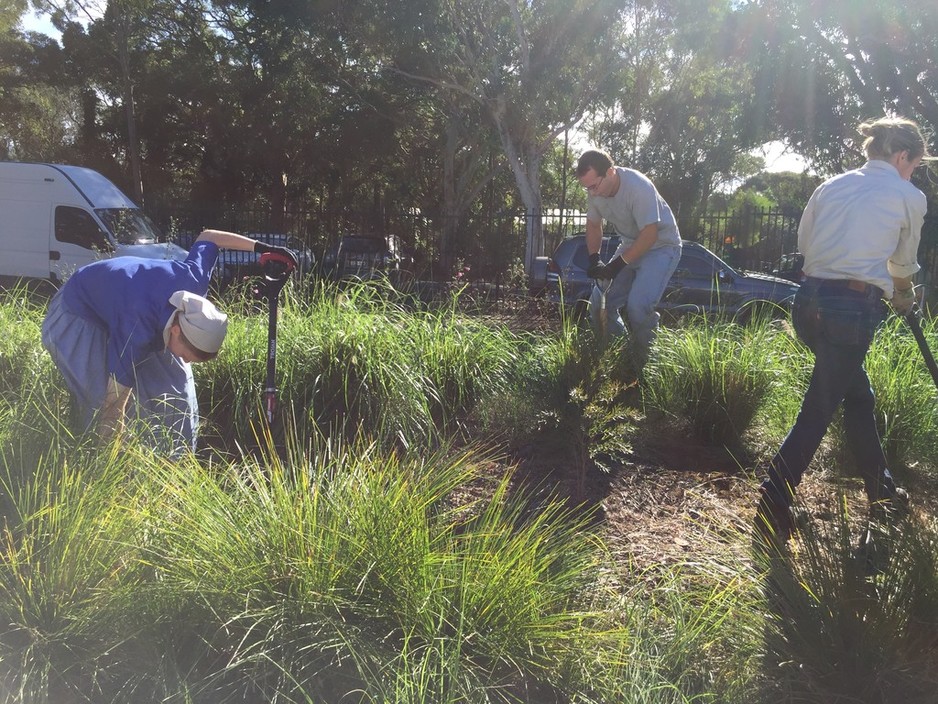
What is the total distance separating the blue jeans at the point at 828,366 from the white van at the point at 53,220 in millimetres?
11654

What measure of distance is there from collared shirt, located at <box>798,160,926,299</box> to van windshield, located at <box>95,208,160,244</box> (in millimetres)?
11892

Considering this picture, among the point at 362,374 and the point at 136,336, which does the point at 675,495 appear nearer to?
the point at 362,374

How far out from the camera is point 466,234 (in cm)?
2031

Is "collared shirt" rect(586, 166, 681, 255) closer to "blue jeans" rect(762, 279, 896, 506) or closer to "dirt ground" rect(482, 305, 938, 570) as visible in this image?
"dirt ground" rect(482, 305, 938, 570)

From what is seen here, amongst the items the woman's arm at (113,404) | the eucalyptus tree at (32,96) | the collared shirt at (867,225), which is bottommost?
the woman's arm at (113,404)

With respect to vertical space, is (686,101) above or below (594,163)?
above

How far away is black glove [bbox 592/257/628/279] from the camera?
536 centimetres

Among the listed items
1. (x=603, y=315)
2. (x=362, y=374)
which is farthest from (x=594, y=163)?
(x=362, y=374)

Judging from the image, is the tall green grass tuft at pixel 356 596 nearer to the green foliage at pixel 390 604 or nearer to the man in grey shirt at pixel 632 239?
the green foliage at pixel 390 604

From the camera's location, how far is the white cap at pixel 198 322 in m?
3.38

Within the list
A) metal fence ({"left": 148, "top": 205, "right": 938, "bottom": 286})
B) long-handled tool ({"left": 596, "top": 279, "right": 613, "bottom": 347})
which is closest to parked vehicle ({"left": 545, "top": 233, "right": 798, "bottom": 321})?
metal fence ({"left": 148, "top": 205, "right": 938, "bottom": 286})

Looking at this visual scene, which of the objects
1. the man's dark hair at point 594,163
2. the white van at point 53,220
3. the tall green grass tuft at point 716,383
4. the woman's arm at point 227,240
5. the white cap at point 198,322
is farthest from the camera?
the white van at point 53,220

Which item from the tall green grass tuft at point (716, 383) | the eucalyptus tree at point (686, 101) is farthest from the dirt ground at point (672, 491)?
the eucalyptus tree at point (686, 101)

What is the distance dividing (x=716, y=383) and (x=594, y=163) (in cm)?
161
